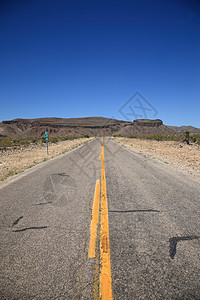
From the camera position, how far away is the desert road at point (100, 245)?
1.66m

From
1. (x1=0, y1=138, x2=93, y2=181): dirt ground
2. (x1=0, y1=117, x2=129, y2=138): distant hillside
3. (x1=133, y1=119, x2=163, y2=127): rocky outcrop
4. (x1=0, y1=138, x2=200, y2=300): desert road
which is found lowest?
(x1=0, y1=138, x2=93, y2=181): dirt ground

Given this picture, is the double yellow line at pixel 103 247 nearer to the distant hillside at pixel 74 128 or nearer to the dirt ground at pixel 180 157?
the dirt ground at pixel 180 157

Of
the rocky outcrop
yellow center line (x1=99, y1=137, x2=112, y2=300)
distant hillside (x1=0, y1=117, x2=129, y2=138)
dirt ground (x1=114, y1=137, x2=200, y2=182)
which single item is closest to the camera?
yellow center line (x1=99, y1=137, x2=112, y2=300)

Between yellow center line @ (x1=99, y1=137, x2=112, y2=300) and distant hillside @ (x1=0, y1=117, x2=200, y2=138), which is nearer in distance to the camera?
yellow center line @ (x1=99, y1=137, x2=112, y2=300)

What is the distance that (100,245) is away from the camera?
7.44ft

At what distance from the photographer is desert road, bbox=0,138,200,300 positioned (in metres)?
1.66

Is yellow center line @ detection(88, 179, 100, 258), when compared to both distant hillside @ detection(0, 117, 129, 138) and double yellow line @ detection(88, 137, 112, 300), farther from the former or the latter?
distant hillside @ detection(0, 117, 129, 138)

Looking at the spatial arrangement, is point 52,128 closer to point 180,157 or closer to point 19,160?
point 19,160

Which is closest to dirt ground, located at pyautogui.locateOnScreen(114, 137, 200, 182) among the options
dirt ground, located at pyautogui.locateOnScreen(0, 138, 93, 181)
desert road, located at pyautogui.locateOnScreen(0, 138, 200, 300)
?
desert road, located at pyautogui.locateOnScreen(0, 138, 200, 300)

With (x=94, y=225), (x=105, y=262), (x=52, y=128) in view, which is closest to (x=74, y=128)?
(x=52, y=128)

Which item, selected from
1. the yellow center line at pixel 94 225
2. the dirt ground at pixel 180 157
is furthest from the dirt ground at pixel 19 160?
the dirt ground at pixel 180 157

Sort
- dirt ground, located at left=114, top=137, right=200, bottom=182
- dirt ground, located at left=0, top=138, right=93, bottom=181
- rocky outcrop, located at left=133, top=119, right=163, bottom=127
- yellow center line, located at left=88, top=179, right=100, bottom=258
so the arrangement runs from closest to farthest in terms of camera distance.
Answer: yellow center line, located at left=88, top=179, right=100, bottom=258
dirt ground, located at left=0, top=138, right=93, bottom=181
dirt ground, located at left=114, top=137, right=200, bottom=182
rocky outcrop, located at left=133, top=119, right=163, bottom=127

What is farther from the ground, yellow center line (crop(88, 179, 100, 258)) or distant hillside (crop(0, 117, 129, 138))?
distant hillside (crop(0, 117, 129, 138))

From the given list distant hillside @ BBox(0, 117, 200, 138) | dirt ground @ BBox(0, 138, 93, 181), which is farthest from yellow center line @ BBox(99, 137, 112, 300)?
distant hillside @ BBox(0, 117, 200, 138)
